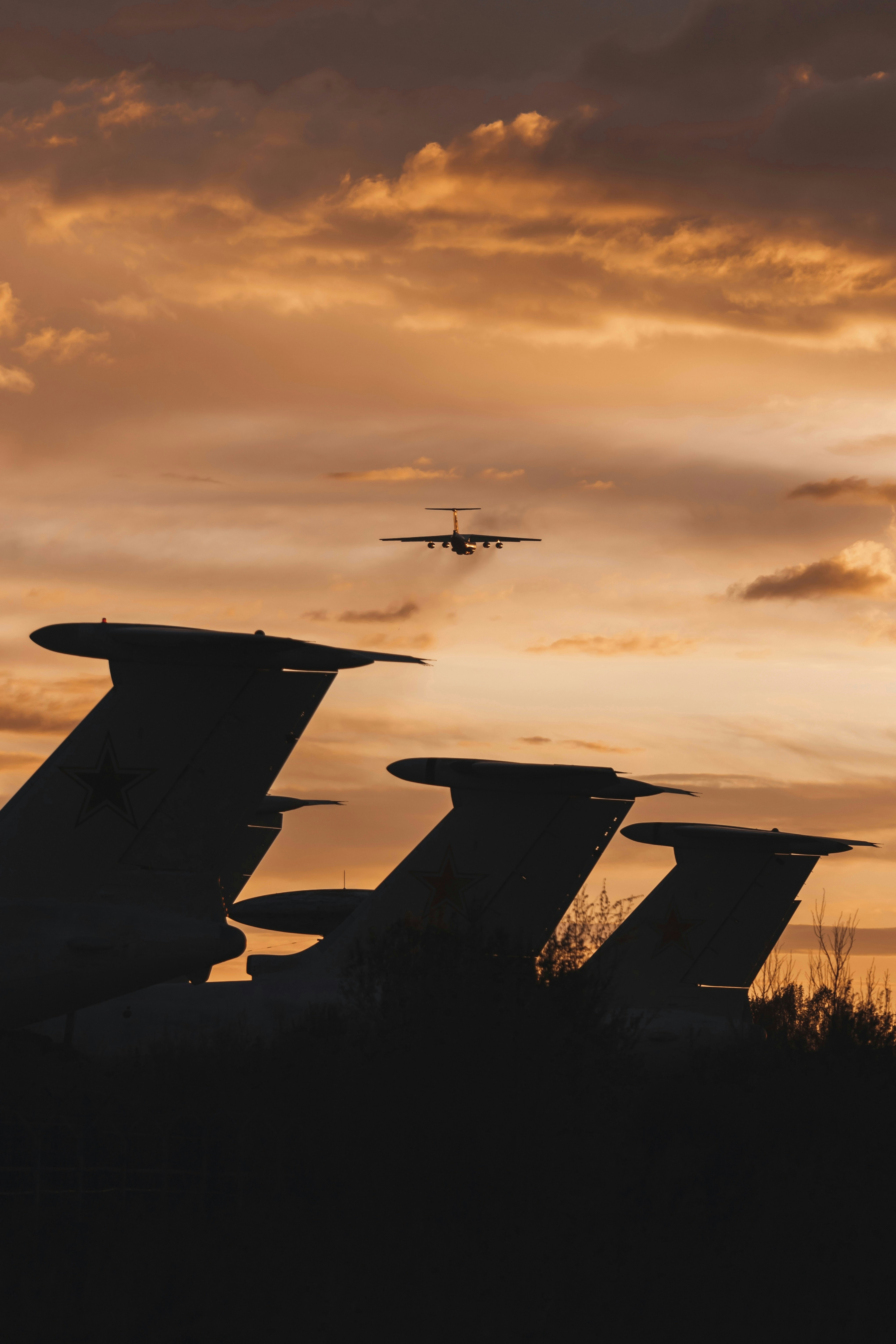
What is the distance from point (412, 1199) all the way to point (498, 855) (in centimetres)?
1061

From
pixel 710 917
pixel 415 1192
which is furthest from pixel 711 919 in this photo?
pixel 415 1192

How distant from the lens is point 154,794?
18.3m

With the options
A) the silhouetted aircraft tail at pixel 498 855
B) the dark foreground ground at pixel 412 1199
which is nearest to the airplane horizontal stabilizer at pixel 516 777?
the silhouetted aircraft tail at pixel 498 855

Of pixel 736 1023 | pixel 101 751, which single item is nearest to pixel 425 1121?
pixel 101 751

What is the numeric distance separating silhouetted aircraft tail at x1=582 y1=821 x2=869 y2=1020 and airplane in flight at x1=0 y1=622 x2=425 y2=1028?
20754 mm

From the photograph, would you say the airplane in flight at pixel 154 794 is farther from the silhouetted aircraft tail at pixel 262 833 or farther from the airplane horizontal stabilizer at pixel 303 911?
the airplane horizontal stabilizer at pixel 303 911

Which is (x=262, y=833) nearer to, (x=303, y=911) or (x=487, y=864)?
(x=303, y=911)

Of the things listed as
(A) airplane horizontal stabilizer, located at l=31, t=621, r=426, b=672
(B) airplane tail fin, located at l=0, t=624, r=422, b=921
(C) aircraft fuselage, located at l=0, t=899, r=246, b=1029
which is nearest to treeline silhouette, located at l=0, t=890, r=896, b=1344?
(C) aircraft fuselage, located at l=0, t=899, r=246, b=1029

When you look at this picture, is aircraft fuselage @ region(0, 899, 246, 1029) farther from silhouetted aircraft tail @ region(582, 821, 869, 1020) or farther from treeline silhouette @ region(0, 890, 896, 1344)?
silhouetted aircraft tail @ region(582, 821, 869, 1020)

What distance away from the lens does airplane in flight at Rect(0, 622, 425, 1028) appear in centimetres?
1792

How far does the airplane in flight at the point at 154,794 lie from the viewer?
58.8ft

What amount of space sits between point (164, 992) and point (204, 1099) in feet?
13.9

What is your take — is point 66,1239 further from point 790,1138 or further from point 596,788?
point 790,1138

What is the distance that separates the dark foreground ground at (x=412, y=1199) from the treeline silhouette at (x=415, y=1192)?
38mm
